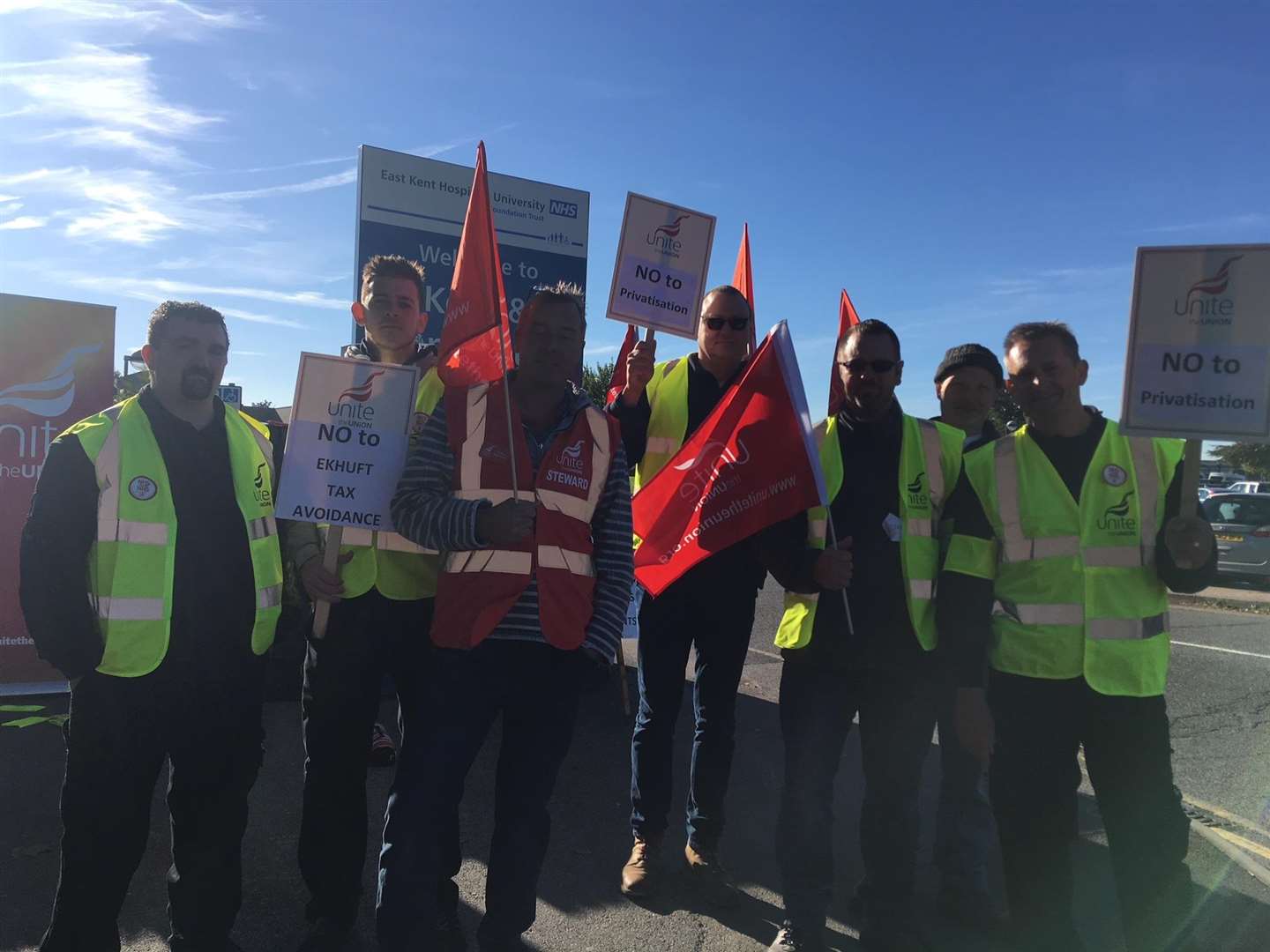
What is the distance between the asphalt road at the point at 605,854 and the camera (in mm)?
3451

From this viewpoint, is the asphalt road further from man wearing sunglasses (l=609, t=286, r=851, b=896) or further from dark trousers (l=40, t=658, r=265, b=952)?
dark trousers (l=40, t=658, r=265, b=952)

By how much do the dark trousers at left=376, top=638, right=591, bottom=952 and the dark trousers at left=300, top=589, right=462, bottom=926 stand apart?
0.49m

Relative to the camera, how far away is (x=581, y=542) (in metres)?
2.81

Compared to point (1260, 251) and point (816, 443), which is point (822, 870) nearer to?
point (816, 443)

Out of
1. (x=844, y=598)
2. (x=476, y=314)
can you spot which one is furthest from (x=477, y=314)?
(x=844, y=598)

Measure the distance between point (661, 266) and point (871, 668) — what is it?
2482mm

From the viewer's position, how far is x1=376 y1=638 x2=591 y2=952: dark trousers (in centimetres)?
254

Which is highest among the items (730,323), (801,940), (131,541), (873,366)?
(730,323)

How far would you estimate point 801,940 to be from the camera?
10.1 feet

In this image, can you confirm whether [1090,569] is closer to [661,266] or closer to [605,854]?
[605,854]

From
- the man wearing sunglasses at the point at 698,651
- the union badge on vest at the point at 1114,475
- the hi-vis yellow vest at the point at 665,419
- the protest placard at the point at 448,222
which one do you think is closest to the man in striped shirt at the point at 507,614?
the man wearing sunglasses at the point at 698,651

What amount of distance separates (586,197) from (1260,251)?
17.0ft

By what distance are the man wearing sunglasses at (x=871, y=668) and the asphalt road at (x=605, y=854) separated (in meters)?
0.21

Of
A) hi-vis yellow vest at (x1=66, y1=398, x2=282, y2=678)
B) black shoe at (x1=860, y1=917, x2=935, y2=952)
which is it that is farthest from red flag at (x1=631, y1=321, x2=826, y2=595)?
hi-vis yellow vest at (x1=66, y1=398, x2=282, y2=678)
